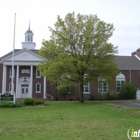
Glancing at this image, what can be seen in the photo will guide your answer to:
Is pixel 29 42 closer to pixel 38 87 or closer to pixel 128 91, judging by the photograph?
pixel 38 87

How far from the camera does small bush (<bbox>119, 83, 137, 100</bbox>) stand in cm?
4053

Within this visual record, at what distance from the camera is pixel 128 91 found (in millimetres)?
40625

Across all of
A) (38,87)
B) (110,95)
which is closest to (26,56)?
(38,87)

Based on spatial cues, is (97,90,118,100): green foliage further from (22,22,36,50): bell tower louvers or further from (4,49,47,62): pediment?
(22,22,36,50): bell tower louvers

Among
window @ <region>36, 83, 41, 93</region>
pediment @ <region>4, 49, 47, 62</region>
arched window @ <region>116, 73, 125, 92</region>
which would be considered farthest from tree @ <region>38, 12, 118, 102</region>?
arched window @ <region>116, 73, 125, 92</region>

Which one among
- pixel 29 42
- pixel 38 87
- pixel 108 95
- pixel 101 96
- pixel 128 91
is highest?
pixel 29 42

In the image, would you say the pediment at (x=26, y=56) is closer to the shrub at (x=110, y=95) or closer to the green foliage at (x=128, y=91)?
the shrub at (x=110, y=95)

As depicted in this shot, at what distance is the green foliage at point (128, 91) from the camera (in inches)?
1596

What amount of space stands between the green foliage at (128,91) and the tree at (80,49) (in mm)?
11906

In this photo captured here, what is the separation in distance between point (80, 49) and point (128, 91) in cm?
1623

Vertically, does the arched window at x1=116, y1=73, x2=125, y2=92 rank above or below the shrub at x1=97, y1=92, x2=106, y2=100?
above

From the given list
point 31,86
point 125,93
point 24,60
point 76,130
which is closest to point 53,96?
point 31,86

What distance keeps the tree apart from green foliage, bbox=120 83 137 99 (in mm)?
11906

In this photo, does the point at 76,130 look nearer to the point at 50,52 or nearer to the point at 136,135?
the point at 136,135
